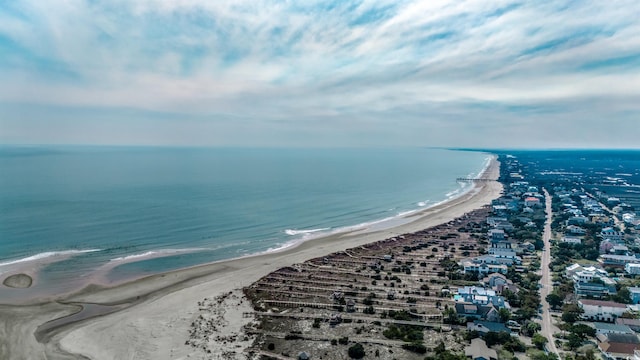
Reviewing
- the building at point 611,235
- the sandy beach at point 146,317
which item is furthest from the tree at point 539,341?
the building at point 611,235

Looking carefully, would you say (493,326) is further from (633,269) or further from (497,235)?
(497,235)

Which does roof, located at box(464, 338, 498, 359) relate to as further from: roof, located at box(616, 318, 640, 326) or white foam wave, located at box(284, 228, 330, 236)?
white foam wave, located at box(284, 228, 330, 236)

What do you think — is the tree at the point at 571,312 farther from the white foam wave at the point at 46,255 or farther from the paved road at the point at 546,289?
the white foam wave at the point at 46,255

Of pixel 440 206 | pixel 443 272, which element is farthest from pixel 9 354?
pixel 440 206

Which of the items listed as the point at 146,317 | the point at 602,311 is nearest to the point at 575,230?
the point at 602,311

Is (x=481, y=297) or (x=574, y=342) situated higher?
(x=481, y=297)

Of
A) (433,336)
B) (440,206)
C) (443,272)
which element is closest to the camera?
(433,336)

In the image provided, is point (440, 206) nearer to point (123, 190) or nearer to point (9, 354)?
point (123, 190)
